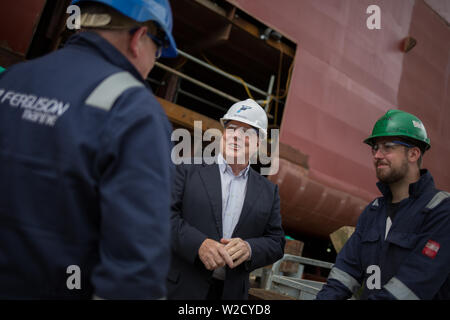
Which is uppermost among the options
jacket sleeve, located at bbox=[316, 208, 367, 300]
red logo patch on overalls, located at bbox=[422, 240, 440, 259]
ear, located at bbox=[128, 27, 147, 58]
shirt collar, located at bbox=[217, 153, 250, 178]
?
ear, located at bbox=[128, 27, 147, 58]

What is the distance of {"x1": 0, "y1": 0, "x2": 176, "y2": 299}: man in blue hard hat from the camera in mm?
841

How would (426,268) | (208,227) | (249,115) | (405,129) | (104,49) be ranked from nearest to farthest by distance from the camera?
(104,49)
(426,268)
(208,227)
(405,129)
(249,115)

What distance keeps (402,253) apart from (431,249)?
0.16 metres

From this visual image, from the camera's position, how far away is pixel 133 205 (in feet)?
2.77

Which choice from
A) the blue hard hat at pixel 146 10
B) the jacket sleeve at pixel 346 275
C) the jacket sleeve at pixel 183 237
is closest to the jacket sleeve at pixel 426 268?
the jacket sleeve at pixel 346 275

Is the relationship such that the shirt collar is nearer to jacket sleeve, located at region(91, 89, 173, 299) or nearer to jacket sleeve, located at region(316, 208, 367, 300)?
jacket sleeve, located at region(316, 208, 367, 300)

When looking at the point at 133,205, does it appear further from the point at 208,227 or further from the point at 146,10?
the point at 208,227

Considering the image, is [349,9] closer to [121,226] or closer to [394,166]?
[394,166]

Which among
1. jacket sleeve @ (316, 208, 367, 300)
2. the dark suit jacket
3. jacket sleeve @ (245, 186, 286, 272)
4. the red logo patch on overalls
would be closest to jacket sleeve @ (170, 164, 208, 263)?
the dark suit jacket

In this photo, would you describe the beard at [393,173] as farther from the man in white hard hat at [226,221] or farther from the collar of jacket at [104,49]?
the collar of jacket at [104,49]

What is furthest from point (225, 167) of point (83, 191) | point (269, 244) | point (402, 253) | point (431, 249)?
point (83, 191)

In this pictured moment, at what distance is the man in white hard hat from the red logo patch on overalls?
842mm

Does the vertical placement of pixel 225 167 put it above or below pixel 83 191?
above
